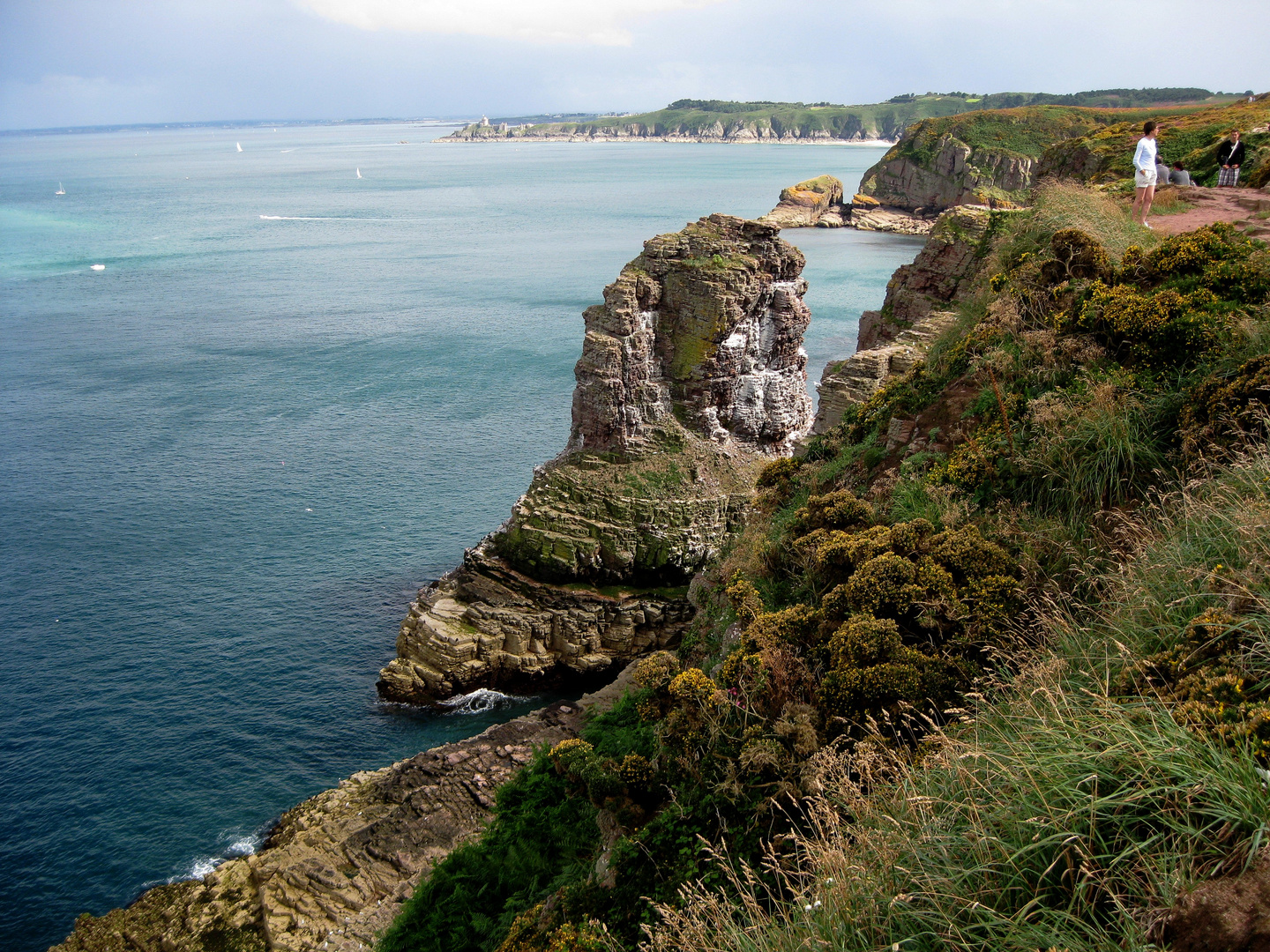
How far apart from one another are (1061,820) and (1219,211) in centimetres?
2404

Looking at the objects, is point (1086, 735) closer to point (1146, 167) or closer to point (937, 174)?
point (1146, 167)

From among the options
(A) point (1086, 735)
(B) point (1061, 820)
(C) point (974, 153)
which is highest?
(C) point (974, 153)

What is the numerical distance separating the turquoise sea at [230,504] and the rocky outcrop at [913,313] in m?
20.1

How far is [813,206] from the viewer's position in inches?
6176

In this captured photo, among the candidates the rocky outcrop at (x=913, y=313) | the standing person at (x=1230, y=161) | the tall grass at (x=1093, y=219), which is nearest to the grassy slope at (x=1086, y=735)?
the tall grass at (x=1093, y=219)

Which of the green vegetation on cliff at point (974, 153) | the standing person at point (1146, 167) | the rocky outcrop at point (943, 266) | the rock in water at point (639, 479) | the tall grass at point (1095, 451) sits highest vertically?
the green vegetation on cliff at point (974, 153)

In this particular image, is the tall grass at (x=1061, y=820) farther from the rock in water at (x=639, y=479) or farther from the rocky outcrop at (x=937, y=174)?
the rocky outcrop at (x=937, y=174)

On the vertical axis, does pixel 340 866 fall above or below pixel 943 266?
below

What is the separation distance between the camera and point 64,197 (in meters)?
193

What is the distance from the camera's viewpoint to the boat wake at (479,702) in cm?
3706

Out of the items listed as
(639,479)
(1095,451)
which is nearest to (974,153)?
(639,479)

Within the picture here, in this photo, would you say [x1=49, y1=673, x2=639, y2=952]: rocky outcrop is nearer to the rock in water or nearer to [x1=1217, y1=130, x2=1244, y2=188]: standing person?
the rock in water

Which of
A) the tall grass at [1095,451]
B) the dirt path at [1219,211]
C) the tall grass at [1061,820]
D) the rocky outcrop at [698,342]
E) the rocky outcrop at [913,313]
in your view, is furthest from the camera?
the rocky outcrop at [698,342]

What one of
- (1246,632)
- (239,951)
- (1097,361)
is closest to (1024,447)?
(1097,361)
